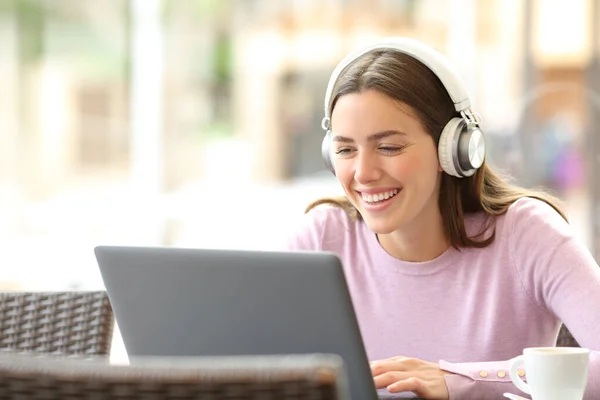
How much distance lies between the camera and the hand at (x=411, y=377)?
1294 mm

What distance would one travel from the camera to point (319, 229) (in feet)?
5.90

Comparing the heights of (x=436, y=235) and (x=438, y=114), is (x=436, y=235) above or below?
below

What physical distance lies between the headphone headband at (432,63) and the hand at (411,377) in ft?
1.50

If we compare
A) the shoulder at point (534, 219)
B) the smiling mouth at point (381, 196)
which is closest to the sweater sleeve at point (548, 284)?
the shoulder at point (534, 219)

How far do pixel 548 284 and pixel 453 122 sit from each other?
29cm

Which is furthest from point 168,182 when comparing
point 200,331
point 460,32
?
point 200,331

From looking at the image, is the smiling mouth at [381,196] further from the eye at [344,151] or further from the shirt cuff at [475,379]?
the shirt cuff at [475,379]

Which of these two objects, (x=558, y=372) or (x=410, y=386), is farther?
(x=410, y=386)

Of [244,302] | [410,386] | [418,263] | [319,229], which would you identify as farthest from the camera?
[319,229]

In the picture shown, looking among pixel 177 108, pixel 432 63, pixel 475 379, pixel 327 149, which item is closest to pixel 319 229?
pixel 327 149

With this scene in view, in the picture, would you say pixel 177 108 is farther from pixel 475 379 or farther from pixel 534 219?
pixel 475 379

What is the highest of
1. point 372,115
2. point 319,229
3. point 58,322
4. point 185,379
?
point 372,115

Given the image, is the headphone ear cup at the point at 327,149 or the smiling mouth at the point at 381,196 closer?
the smiling mouth at the point at 381,196

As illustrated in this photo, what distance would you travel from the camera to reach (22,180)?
473 centimetres
